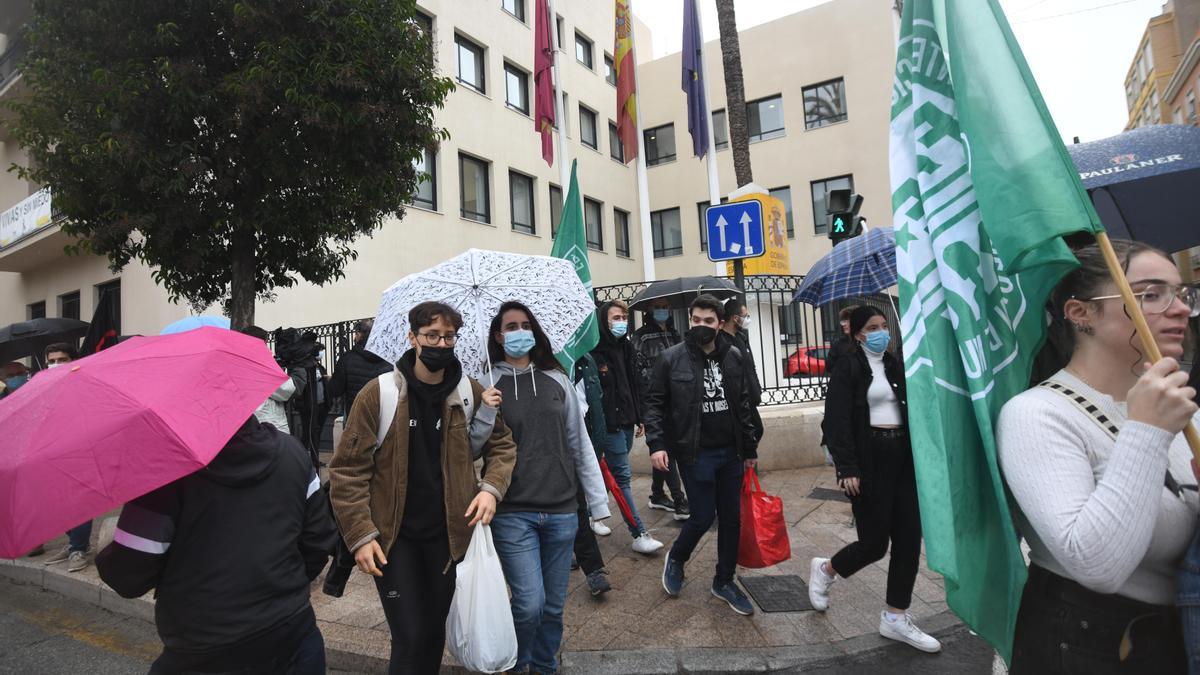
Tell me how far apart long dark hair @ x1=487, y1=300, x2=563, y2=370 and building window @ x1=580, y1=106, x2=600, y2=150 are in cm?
1923

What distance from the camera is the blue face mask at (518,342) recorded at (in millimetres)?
3295

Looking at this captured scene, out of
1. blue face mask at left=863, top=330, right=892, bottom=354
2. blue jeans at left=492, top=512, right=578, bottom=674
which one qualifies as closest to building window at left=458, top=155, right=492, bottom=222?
blue face mask at left=863, top=330, right=892, bottom=354

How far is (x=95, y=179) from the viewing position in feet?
19.1

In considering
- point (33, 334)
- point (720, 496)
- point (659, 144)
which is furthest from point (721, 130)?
point (720, 496)

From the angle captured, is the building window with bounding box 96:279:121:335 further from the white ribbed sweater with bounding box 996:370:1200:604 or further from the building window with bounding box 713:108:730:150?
the building window with bounding box 713:108:730:150

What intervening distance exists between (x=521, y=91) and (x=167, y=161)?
14.6 m

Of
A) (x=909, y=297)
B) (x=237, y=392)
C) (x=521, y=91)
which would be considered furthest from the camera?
(x=521, y=91)

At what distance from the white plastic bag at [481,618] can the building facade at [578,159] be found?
36.2ft

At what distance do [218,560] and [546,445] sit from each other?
61.4 inches

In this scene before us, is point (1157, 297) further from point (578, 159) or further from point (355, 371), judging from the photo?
point (578, 159)

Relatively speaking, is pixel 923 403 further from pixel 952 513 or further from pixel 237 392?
pixel 237 392

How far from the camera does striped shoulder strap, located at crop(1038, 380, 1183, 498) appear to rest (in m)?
1.36

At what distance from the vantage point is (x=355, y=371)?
487cm

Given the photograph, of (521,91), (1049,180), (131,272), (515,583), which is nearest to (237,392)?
(515,583)
